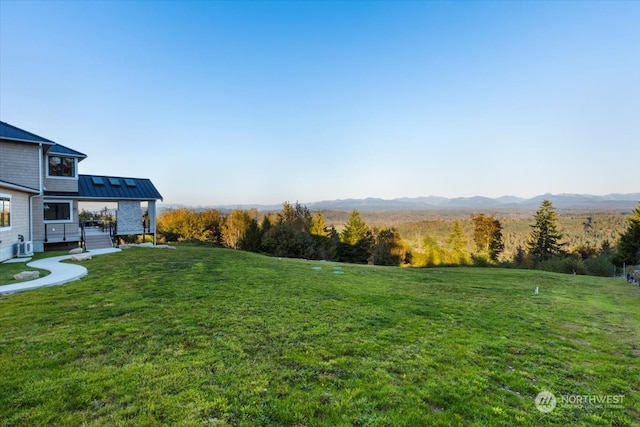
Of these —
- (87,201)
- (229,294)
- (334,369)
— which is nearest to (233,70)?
(87,201)

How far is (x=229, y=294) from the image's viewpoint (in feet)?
23.4

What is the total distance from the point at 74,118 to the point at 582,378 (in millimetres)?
26642

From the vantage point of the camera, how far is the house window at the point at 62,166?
50.6ft

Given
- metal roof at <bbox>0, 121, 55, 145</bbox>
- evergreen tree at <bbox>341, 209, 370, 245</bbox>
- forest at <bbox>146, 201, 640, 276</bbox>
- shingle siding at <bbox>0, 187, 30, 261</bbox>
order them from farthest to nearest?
evergreen tree at <bbox>341, 209, 370, 245</bbox>, forest at <bbox>146, 201, 640, 276</bbox>, metal roof at <bbox>0, 121, 55, 145</bbox>, shingle siding at <bbox>0, 187, 30, 261</bbox>

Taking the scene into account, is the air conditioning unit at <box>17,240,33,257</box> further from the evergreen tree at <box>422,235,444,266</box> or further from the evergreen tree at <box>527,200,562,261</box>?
the evergreen tree at <box>527,200,562,261</box>

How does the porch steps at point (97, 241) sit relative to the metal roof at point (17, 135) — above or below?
below

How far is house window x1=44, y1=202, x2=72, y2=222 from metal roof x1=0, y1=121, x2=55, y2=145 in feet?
→ 12.6

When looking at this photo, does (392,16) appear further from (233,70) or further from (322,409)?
(322,409)

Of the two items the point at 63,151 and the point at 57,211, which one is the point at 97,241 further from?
the point at 63,151

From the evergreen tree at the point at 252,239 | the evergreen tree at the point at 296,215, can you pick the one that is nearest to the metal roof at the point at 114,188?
the evergreen tree at the point at 252,239

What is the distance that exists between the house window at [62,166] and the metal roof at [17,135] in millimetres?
2302

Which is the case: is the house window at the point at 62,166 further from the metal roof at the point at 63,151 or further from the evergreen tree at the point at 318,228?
the evergreen tree at the point at 318,228

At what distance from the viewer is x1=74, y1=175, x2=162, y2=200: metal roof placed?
1706 cm
